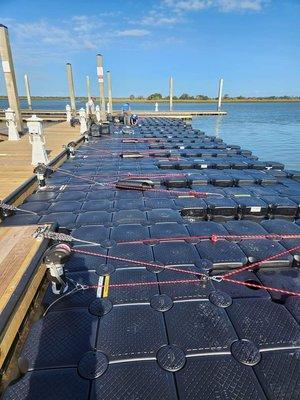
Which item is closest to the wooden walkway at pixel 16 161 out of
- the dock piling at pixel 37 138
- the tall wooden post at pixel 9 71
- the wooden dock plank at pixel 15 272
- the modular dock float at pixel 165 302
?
the dock piling at pixel 37 138

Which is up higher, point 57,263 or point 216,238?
point 57,263

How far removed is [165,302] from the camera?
2812 mm

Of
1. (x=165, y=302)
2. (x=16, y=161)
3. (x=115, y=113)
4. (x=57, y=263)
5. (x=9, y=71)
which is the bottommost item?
(x=165, y=302)

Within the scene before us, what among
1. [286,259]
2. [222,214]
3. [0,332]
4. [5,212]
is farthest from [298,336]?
[5,212]

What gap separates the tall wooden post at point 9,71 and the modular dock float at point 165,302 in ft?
33.2

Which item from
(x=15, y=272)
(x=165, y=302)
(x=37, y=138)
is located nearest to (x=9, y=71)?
(x=37, y=138)

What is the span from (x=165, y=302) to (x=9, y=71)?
14.1 m

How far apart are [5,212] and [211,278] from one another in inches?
149

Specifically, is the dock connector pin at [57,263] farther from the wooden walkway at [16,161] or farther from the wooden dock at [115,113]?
the wooden dock at [115,113]

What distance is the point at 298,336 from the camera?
247cm

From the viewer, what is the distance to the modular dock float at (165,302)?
2.09m

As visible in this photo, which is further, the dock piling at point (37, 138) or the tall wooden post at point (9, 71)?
the tall wooden post at point (9, 71)

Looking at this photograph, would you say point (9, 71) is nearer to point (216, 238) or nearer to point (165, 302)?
point (216, 238)

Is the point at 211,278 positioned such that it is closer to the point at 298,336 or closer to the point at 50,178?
the point at 298,336
